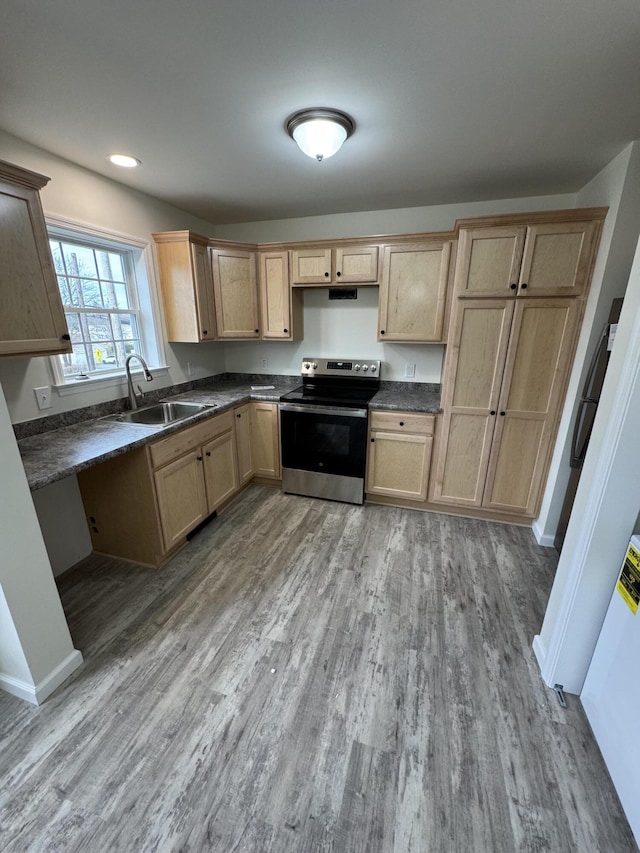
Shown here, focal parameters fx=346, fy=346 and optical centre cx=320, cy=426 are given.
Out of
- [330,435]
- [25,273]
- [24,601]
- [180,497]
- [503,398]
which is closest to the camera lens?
[24,601]

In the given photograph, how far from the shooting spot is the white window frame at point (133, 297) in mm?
2078

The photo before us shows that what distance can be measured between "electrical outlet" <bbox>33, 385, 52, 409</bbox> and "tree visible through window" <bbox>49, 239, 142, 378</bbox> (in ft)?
0.68

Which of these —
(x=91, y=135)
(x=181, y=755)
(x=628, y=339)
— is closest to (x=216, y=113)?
(x=91, y=135)

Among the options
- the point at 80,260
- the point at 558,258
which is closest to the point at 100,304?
the point at 80,260

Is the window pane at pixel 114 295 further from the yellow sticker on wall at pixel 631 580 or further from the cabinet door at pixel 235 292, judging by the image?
the yellow sticker on wall at pixel 631 580

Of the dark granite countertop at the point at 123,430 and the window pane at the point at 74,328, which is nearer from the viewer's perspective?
the dark granite countertop at the point at 123,430

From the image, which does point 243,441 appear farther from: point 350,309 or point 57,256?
point 57,256

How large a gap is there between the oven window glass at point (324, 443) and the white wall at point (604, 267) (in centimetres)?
138

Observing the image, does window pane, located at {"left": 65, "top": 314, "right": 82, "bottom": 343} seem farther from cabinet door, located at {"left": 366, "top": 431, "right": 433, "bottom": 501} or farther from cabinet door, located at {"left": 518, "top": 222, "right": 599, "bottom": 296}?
cabinet door, located at {"left": 518, "top": 222, "right": 599, "bottom": 296}

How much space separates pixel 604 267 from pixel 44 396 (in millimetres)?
3334

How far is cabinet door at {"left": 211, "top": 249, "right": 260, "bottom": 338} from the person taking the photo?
9.71ft

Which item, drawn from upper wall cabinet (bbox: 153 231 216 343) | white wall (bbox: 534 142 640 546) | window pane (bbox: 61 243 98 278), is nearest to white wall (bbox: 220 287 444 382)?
upper wall cabinet (bbox: 153 231 216 343)

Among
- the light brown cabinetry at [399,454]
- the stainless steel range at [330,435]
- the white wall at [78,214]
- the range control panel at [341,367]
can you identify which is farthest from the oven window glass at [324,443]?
the white wall at [78,214]

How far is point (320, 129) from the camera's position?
161cm
